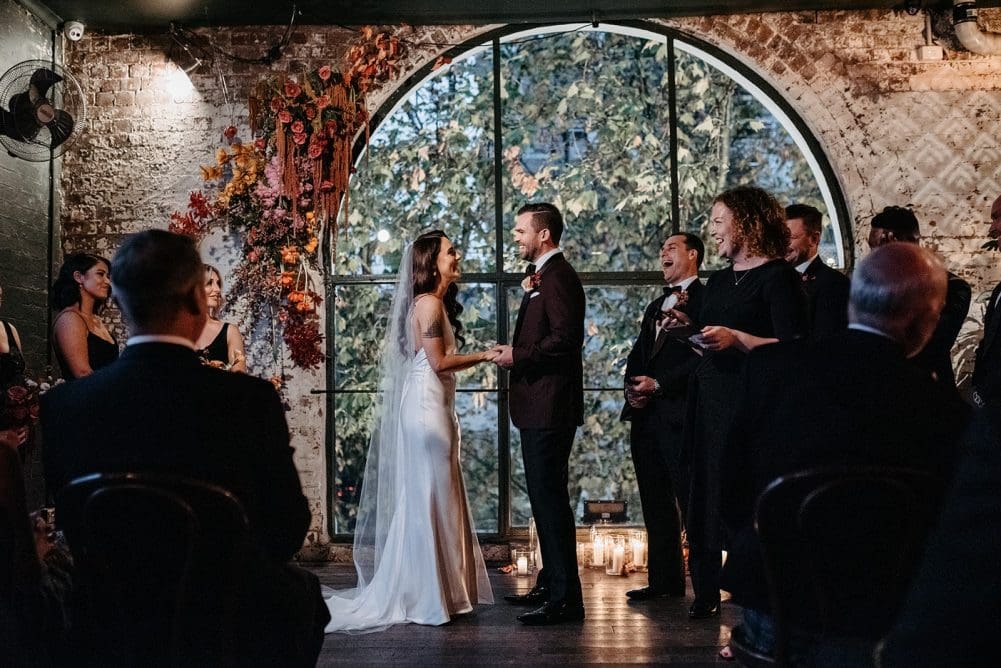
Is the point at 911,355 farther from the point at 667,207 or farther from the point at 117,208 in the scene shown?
the point at 117,208

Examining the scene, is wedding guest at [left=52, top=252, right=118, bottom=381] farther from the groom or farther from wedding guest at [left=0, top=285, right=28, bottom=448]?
the groom

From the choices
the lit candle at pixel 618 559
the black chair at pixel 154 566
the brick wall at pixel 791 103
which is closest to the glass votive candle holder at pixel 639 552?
the lit candle at pixel 618 559

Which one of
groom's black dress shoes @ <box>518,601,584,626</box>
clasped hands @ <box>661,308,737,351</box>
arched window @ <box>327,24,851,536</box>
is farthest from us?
arched window @ <box>327,24,851,536</box>

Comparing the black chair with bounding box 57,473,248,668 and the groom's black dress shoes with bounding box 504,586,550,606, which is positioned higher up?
the black chair with bounding box 57,473,248,668

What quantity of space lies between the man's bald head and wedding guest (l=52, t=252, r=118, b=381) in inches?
156

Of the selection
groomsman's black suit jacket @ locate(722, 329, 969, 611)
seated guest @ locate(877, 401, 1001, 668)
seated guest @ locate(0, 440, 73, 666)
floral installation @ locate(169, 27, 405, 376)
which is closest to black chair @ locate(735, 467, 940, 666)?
groomsman's black suit jacket @ locate(722, 329, 969, 611)

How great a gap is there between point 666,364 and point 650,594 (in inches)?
47.5

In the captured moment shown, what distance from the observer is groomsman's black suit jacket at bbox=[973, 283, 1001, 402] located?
13.0 ft

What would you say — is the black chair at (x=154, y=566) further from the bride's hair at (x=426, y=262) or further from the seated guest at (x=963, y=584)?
the bride's hair at (x=426, y=262)

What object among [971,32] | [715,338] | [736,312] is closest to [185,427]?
[715,338]

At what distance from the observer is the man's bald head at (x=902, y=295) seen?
2084 millimetres

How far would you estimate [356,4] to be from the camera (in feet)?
21.5

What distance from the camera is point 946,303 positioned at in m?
4.83

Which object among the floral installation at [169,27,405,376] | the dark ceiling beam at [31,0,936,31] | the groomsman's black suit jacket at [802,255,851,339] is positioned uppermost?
the dark ceiling beam at [31,0,936,31]
